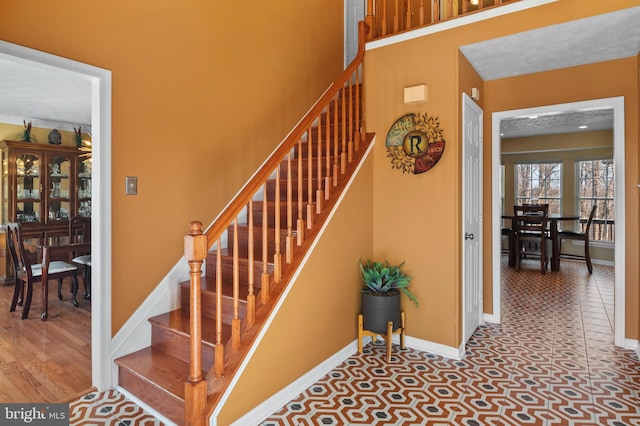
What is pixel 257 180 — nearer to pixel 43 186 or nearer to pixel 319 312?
pixel 319 312

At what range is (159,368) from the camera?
239cm

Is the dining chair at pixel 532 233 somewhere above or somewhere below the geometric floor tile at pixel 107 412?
above

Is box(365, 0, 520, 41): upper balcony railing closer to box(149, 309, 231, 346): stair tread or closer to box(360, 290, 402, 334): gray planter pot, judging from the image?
box(360, 290, 402, 334): gray planter pot

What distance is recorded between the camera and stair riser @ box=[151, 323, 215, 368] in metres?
2.28

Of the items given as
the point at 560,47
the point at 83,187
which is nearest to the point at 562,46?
the point at 560,47

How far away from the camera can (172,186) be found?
2818mm

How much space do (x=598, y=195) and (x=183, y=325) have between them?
8.55m

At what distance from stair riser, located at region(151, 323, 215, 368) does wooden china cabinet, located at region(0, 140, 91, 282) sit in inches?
172

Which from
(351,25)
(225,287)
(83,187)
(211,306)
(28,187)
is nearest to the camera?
(211,306)

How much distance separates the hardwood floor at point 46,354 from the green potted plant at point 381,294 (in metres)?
2.12

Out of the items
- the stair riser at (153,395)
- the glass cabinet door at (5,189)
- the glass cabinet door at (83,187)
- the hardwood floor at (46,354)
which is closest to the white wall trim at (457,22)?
the stair riser at (153,395)

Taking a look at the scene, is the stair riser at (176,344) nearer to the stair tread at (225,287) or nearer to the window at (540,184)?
the stair tread at (225,287)

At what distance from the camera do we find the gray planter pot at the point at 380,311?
301cm

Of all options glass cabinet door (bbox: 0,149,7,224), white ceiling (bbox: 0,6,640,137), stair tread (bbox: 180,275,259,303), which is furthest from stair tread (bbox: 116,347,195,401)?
glass cabinet door (bbox: 0,149,7,224)
